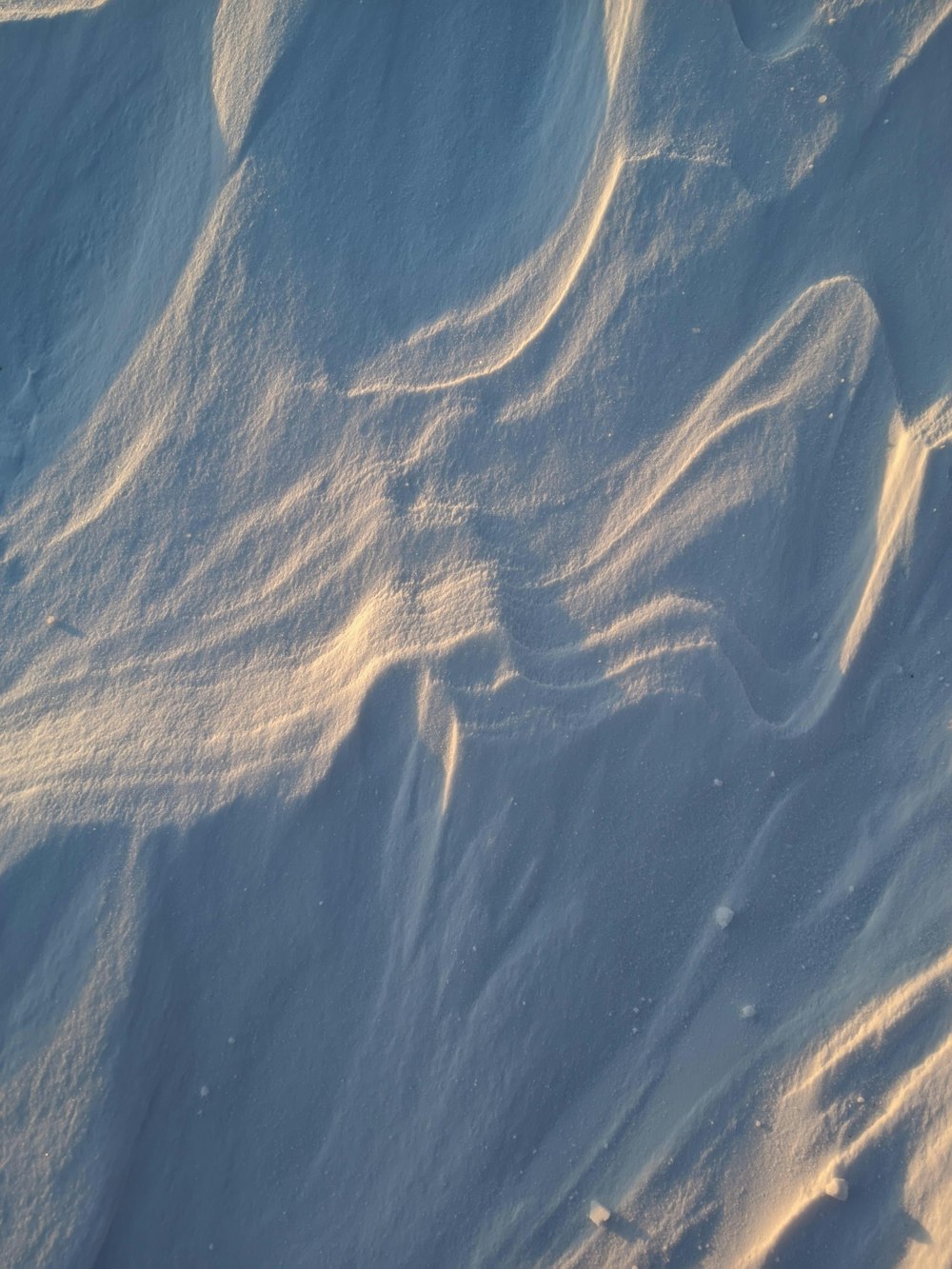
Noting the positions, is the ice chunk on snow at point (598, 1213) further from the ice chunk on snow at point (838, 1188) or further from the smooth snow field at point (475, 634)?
the ice chunk on snow at point (838, 1188)

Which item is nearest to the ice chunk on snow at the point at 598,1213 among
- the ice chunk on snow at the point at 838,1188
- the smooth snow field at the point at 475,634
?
the smooth snow field at the point at 475,634

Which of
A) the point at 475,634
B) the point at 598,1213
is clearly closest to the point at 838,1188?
the point at 598,1213

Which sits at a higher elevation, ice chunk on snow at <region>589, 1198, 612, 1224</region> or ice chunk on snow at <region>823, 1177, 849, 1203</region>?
ice chunk on snow at <region>823, 1177, 849, 1203</region>

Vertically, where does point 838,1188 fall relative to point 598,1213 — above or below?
above

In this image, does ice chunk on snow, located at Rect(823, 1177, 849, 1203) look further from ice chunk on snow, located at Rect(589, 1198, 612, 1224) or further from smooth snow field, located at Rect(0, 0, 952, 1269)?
ice chunk on snow, located at Rect(589, 1198, 612, 1224)

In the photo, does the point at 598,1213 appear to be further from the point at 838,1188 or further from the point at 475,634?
the point at 475,634

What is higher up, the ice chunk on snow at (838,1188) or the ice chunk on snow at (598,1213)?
the ice chunk on snow at (838,1188)

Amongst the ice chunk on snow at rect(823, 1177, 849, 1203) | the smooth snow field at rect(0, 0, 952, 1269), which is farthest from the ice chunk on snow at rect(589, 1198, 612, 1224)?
the ice chunk on snow at rect(823, 1177, 849, 1203)
